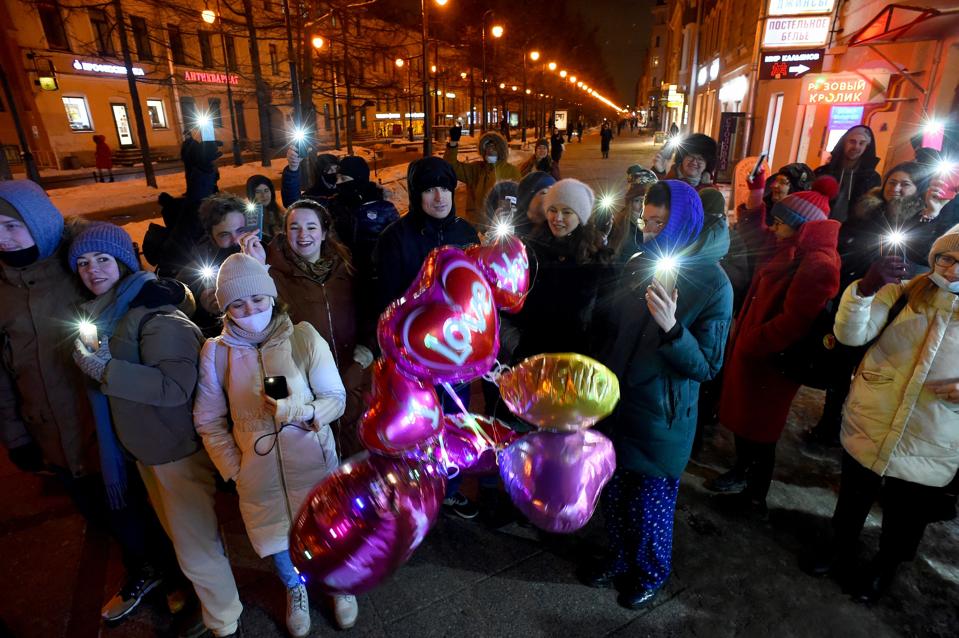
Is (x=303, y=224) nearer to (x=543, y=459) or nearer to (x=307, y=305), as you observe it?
(x=307, y=305)

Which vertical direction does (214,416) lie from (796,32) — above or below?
below

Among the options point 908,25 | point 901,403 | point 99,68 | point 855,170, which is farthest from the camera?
point 99,68

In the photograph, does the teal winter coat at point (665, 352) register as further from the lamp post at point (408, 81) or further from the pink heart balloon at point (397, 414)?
the lamp post at point (408, 81)

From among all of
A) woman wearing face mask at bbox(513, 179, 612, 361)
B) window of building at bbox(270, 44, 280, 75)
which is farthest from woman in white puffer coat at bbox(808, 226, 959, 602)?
window of building at bbox(270, 44, 280, 75)

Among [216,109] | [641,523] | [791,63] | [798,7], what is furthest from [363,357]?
[216,109]

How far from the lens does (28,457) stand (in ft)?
8.30

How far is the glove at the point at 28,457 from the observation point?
2479 millimetres

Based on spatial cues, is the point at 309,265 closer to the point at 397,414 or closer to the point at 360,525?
the point at 397,414

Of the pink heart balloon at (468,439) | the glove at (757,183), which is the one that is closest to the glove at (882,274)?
the pink heart balloon at (468,439)

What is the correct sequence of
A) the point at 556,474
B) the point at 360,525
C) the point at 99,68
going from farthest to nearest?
the point at 99,68, the point at 556,474, the point at 360,525

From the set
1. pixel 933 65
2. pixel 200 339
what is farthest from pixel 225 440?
pixel 933 65

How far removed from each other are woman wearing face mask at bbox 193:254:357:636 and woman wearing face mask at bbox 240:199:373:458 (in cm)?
54

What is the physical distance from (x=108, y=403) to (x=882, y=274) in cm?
351

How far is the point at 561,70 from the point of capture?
159ft
